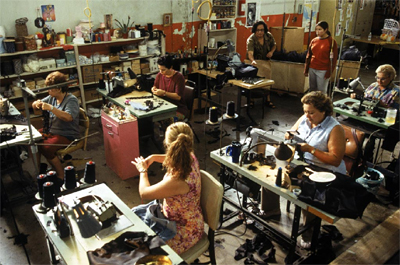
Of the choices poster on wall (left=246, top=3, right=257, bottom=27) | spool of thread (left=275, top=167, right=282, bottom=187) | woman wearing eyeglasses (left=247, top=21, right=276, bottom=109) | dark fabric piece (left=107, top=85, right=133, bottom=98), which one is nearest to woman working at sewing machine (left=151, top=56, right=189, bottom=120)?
dark fabric piece (left=107, top=85, right=133, bottom=98)

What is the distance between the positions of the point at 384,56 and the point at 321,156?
389 inches

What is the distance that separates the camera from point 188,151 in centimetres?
238

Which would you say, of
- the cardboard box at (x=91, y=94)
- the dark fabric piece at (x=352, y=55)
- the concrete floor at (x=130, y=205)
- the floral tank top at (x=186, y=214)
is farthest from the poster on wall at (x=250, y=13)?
the floral tank top at (x=186, y=214)

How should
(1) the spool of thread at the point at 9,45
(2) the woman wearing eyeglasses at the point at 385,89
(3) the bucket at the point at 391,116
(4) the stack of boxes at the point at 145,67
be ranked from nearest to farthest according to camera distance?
(3) the bucket at the point at 391,116 → (2) the woman wearing eyeglasses at the point at 385,89 → (1) the spool of thread at the point at 9,45 → (4) the stack of boxes at the point at 145,67

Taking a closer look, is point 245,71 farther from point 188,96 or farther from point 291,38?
point 291,38

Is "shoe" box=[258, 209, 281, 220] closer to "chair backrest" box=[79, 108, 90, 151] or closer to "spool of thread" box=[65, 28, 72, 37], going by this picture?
"chair backrest" box=[79, 108, 90, 151]

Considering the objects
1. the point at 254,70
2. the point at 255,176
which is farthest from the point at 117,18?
the point at 255,176

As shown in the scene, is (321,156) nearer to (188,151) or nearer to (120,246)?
(188,151)

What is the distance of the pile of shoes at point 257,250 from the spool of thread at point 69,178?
5.31 ft

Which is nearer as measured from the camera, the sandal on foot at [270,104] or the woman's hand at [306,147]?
the woman's hand at [306,147]

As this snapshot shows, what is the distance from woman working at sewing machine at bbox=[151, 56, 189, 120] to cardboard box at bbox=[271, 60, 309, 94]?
3.40 meters

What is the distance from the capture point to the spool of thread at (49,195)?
229cm

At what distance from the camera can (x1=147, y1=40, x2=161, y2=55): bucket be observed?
6.81 metres

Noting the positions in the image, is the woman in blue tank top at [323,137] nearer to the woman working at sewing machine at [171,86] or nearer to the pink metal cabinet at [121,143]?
the pink metal cabinet at [121,143]
